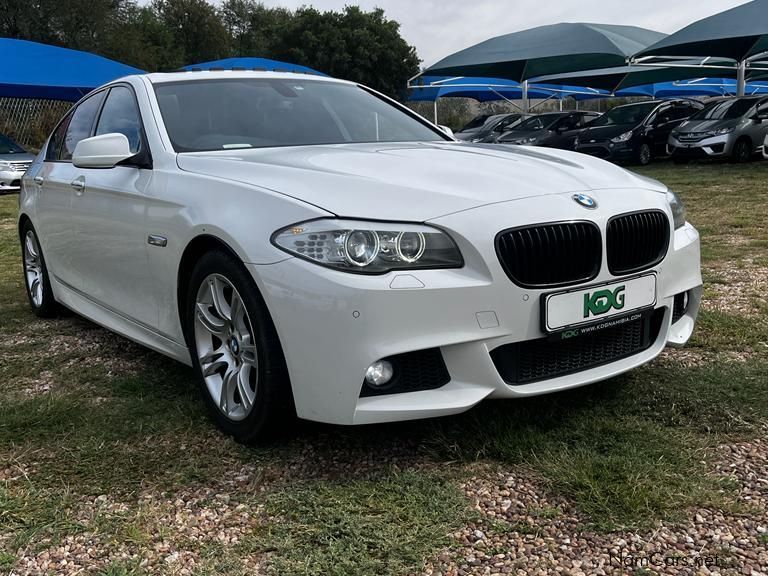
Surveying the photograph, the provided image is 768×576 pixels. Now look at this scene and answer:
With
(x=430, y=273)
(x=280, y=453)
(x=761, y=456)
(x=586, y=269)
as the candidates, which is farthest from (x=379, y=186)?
(x=761, y=456)

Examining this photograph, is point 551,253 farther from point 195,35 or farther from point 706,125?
point 195,35

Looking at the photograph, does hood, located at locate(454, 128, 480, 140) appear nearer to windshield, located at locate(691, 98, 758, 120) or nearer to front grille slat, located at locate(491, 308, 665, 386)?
windshield, located at locate(691, 98, 758, 120)

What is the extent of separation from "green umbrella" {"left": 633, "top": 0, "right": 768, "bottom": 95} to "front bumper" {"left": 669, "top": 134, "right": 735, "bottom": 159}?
4.15 meters

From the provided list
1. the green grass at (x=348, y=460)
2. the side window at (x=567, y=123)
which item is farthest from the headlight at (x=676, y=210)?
the side window at (x=567, y=123)

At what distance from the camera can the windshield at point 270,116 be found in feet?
10.7

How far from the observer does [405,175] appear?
2555 mm

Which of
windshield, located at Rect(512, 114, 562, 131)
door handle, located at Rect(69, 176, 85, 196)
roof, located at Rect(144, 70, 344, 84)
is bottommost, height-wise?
windshield, located at Rect(512, 114, 562, 131)

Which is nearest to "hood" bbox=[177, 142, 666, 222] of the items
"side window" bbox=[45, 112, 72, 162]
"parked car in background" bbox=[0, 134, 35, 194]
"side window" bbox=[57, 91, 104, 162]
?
"side window" bbox=[57, 91, 104, 162]

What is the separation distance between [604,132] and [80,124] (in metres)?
14.5

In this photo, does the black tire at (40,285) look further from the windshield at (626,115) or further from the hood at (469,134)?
the hood at (469,134)

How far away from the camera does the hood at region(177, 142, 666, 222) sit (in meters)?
2.34

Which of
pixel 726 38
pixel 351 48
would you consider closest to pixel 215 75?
pixel 726 38

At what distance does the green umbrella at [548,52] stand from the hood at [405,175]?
67.6 ft

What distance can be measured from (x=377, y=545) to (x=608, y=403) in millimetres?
1264
